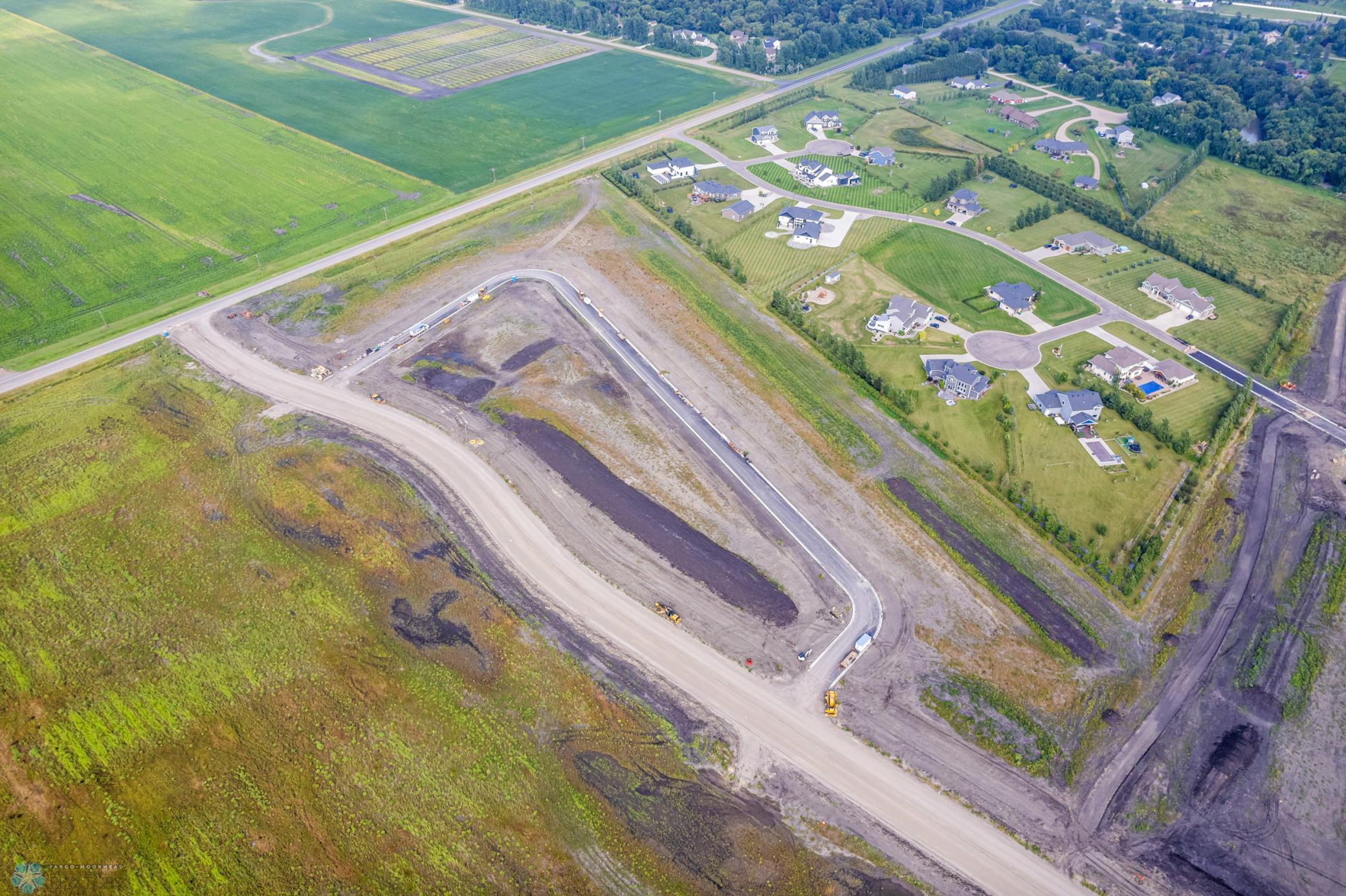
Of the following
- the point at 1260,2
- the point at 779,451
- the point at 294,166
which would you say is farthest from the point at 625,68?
the point at 1260,2

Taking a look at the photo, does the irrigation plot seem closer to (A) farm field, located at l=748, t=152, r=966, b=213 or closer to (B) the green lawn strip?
(A) farm field, located at l=748, t=152, r=966, b=213

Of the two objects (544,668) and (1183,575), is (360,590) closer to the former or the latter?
(544,668)

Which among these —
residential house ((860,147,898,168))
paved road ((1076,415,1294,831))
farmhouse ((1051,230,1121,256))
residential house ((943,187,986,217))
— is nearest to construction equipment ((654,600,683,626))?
paved road ((1076,415,1294,831))

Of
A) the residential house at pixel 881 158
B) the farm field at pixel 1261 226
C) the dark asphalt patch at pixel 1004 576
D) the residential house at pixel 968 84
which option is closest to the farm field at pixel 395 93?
the residential house at pixel 881 158

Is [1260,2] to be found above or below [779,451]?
above

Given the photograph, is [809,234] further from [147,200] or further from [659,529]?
[147,200]

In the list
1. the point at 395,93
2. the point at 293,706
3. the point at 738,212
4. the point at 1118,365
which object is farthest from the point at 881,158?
the point at 293,706
